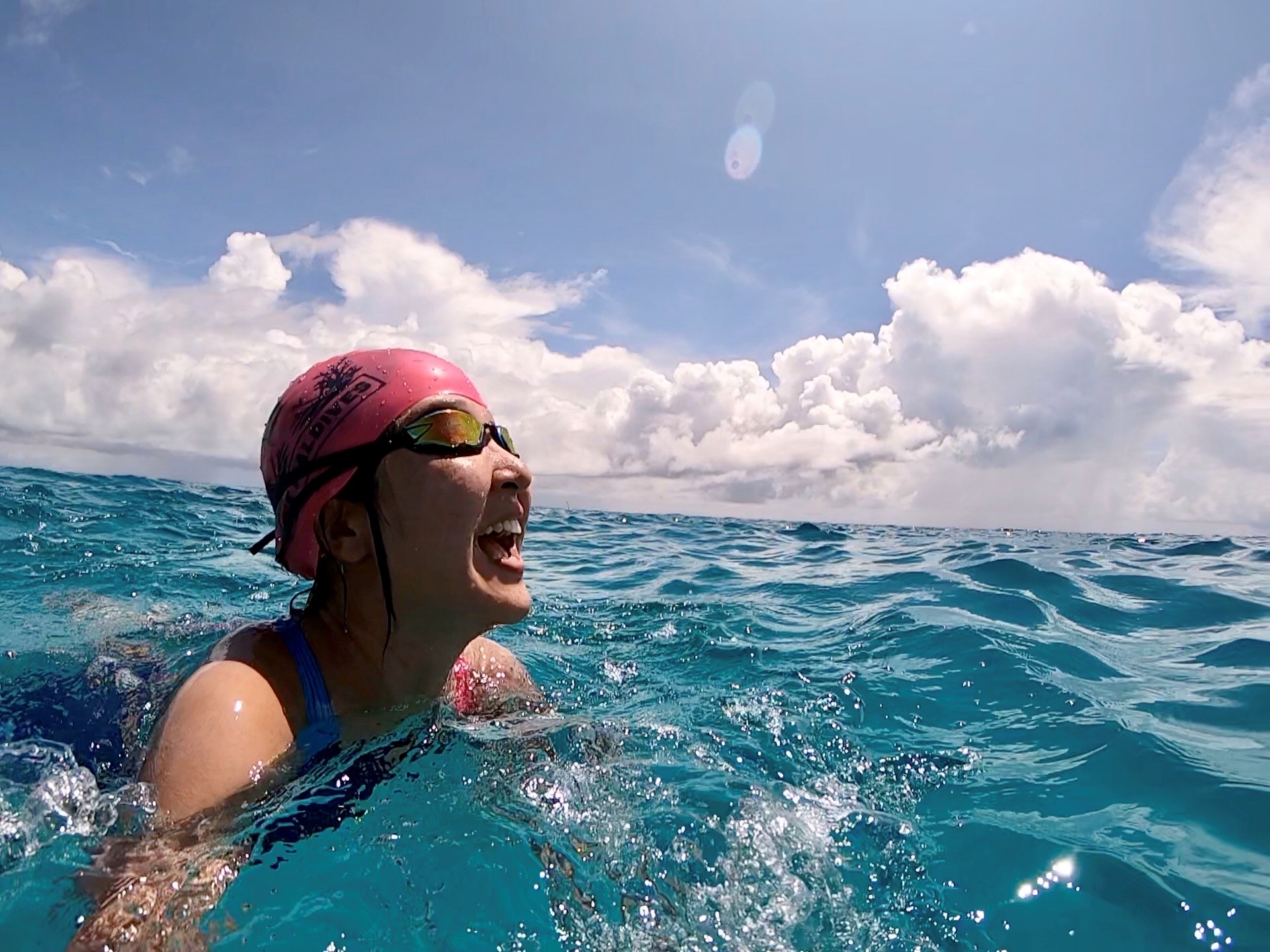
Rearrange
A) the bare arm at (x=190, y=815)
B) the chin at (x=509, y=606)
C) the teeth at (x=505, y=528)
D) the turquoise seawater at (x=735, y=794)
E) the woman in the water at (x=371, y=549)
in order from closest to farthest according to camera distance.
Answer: the bare arm at (x=190, y=815) < the turquoise seawater at (x=735, y=794) < the woman in the water at (x=371, y=549) < the chin at (x=509, y=606) < the teeth at (x=505, y=528)

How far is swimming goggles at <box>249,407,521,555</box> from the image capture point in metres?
2.86

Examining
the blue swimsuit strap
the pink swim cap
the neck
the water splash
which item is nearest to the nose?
the pink swim cap

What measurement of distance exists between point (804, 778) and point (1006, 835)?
32.7 inches

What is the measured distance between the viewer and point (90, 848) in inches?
93.1

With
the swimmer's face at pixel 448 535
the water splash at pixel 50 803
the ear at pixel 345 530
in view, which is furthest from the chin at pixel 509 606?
the water splash at pixel 50 803

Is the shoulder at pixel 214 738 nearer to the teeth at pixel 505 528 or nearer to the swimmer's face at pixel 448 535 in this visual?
the swimmer's face at pixel 448 535

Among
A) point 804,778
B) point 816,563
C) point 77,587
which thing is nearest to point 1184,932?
point 804,778

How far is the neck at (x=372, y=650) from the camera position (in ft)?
9.89

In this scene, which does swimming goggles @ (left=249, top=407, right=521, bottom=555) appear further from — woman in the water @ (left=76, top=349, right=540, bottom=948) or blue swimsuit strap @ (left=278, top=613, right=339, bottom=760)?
blue swimsuit strap @ (left=278, top=613, right=339, bottom=760)

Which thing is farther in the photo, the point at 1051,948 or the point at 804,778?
the point at 804,778

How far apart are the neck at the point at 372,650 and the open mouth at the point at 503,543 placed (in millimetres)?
324

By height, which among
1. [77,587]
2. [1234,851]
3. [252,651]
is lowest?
[77,587]

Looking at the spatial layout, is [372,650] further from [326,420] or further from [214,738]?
[326,420]

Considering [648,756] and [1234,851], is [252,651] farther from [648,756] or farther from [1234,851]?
[1234,851]
